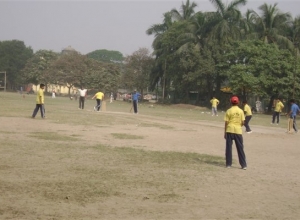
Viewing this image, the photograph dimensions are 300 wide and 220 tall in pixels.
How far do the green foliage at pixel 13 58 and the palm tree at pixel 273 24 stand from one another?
64149mm

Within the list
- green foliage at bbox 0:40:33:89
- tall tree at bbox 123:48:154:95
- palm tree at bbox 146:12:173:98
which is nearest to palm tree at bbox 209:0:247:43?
palm tree at bbox 146:12:173:98

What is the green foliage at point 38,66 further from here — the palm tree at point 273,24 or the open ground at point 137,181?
the open ground at point 137,181

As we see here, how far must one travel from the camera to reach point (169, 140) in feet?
45.8

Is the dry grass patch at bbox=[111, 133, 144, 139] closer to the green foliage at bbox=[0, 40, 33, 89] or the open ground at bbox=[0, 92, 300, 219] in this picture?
the open ground at bbox=[0, 92, 300, 219]

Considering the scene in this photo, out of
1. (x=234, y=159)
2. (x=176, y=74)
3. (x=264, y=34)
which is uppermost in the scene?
(x=264, y=34)

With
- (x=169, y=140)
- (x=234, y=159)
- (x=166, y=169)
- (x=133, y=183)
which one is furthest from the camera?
(x=169, y=140)

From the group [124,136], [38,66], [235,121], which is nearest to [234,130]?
[235,121]

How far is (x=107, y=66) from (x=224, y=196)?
7350 cm

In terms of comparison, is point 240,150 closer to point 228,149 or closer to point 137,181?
point 228,149

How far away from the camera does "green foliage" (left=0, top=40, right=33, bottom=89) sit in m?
93.9

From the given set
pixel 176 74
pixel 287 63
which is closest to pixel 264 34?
pixel 287 63

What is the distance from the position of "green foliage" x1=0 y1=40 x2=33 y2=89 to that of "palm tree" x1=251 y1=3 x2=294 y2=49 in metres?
64.1

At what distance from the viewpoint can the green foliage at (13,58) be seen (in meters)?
93.9

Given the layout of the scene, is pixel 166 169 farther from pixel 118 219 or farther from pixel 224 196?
pixel 118 219
